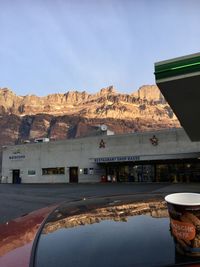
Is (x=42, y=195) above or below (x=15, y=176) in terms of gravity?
below

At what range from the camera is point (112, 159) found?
49.8 m

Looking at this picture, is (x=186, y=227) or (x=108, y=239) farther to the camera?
(x=108, y=239)

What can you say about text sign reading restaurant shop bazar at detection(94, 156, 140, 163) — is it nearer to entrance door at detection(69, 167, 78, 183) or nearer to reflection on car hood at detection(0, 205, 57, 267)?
entrance door at detection(69, 167, 78, 183)

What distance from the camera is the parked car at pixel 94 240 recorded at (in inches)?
67.4

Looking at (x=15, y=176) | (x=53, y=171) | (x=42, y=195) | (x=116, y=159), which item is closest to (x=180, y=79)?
(x=42, y=195)

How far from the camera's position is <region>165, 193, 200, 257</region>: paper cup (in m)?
1.76

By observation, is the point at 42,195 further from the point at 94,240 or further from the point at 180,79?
the point at 94,240

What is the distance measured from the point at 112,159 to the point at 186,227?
48.1 meters

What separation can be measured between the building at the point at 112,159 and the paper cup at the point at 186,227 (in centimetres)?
4222

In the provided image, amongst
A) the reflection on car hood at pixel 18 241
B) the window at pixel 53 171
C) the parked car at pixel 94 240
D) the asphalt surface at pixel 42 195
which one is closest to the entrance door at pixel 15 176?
the window at pixel 53 171

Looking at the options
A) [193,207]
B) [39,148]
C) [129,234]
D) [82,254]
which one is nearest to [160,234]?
[129,234]

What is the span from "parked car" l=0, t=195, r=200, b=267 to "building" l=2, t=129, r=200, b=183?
41625 millimetres

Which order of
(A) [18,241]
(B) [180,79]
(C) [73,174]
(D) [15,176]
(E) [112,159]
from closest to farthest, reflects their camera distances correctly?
(A) [18,241]
(B) [180,79]
(E) [112,159]
(C) [73,174]
(D) [15,176]

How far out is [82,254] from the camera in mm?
1802
